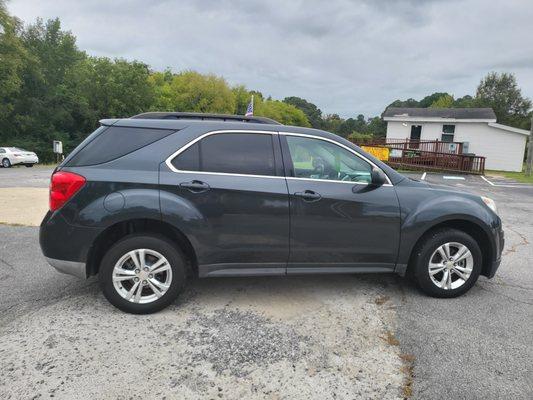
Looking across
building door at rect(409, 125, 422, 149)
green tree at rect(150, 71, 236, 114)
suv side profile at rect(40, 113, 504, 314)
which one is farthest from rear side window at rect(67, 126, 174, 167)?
green tree at rect(150, 71, 236, 114)

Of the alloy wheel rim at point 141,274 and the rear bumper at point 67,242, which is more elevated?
the rear bumper at point 67,242

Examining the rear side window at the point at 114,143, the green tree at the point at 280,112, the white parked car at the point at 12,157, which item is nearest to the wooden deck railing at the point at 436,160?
the white parked car at the point at 12,157

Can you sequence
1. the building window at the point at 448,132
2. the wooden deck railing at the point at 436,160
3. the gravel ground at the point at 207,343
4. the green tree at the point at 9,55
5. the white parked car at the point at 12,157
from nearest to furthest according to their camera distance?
the gravel ground at the point at 207,343
the wooden deck railing at the point at 436,160
the white parked car at the point at 12,157
the building window at the point at 448,132
the green tree at the point at 9,55

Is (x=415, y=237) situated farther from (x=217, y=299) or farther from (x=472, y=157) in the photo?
(x=472, y=157)

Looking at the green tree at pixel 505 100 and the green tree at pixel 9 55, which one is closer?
the green tree at pixel 9 55

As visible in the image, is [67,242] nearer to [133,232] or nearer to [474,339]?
[133,232]

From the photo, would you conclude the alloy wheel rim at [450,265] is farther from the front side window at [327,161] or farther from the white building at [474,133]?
the white building at [474,133]

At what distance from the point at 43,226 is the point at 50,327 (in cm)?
90

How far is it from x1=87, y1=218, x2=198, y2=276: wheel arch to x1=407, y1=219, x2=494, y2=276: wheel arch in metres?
2.25

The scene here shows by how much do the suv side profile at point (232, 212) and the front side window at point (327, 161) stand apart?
0.01 meters

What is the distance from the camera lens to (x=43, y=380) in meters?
2.81

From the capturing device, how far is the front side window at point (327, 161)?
4098 mm

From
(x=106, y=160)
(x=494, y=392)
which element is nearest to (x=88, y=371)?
(x=106, y=160)

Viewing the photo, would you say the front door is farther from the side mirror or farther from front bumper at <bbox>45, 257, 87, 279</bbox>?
front bumper at <bbox>45, 257, 87, 279</bbox>
